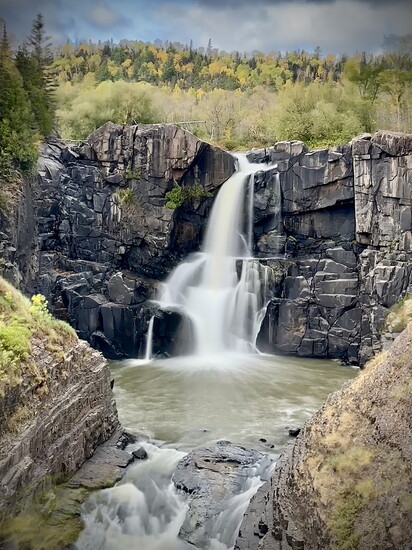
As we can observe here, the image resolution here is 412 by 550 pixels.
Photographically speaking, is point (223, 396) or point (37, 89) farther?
point (37, 89)

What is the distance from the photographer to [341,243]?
32.0 meters

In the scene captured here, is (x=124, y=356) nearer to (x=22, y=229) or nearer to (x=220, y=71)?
(x=22, y=229)

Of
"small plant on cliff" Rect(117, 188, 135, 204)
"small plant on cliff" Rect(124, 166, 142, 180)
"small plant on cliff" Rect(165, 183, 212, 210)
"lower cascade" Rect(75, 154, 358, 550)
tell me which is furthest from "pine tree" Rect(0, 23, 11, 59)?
"lower cascade" Rect(75, 154, 358, 550)

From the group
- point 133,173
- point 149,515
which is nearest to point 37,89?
point 133,173

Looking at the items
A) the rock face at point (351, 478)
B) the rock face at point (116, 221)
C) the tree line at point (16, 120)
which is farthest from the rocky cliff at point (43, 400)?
the rock face at point (116, 221)

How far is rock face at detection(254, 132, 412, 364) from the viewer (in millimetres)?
29391

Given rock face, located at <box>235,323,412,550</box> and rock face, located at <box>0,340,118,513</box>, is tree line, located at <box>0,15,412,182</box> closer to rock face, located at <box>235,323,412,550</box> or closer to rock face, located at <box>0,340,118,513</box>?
rock face, located at <box>235,323,412,550</box>

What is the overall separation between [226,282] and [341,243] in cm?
799

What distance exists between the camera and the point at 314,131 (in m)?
40.7

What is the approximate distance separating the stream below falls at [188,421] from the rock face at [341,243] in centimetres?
227

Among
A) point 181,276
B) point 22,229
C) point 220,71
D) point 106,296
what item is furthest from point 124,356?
point 220,71

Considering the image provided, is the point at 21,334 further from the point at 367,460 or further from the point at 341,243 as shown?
the point at 341,243

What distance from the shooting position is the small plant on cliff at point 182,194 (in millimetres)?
33562

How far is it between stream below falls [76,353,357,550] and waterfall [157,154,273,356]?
1.72 m
